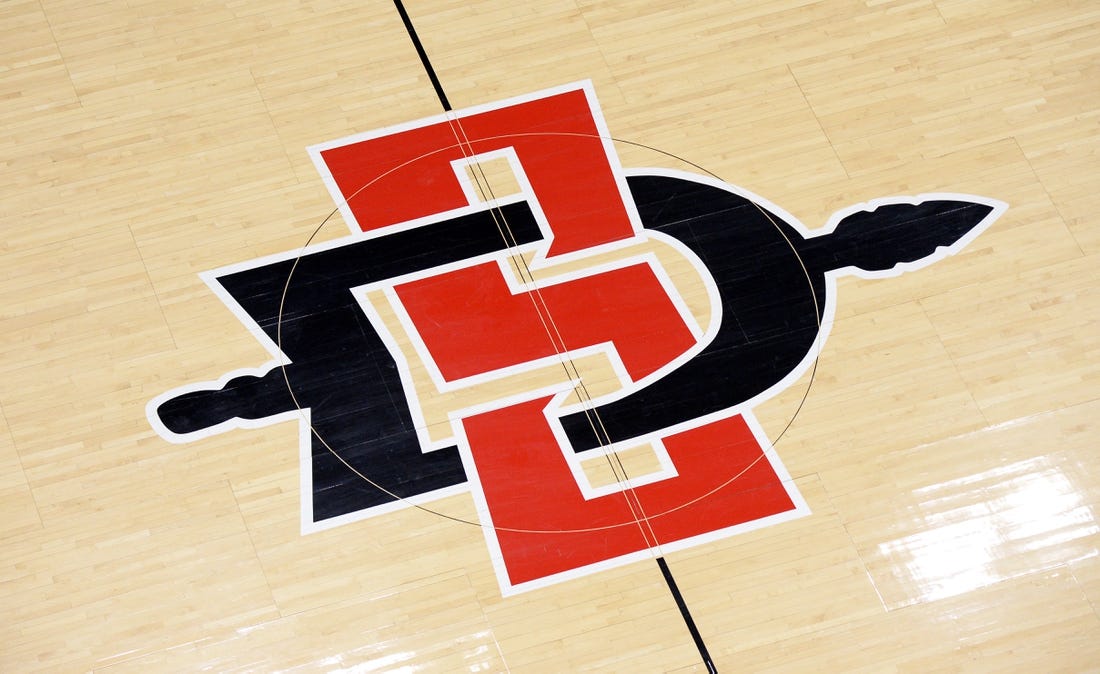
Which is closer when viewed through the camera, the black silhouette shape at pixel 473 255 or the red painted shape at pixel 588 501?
the red painted shape at pixel 588 501

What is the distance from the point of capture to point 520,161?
612 centimetres

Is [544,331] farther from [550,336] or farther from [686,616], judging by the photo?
[686,616]

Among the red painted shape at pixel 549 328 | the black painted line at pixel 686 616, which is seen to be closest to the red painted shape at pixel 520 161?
the red painted shape at pixel 549 328

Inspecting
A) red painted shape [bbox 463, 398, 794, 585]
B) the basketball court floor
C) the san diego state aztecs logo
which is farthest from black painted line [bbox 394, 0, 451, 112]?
red painted shape [bbox 463, 398, 794, 585]

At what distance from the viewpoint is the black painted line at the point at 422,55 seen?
6301 millimetres

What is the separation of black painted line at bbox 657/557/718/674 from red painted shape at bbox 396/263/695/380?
104cm

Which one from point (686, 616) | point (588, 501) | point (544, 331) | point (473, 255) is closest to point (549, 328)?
point (544, 331)

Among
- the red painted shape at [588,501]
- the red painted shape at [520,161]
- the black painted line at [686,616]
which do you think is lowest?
the black painted line at [686,616]

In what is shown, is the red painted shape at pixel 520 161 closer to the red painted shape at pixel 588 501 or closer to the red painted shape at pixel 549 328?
the red painted shape at pixel 549 328

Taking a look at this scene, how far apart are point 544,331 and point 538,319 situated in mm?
76

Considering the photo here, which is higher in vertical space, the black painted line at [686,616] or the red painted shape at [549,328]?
the red painted shape at [549,328]

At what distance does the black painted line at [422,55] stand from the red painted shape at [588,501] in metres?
1.98

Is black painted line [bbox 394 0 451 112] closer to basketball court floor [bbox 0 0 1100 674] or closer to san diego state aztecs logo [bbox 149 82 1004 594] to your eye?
basketball court floor [bbox 0 0 1100 674]

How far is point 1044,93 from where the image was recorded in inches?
252
